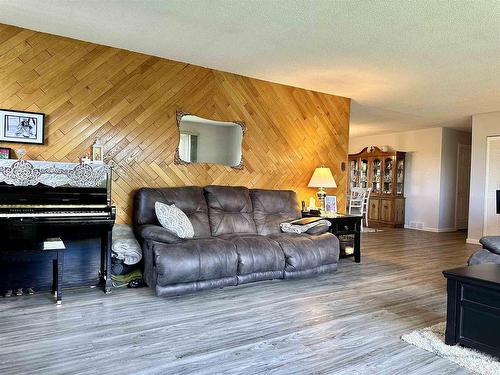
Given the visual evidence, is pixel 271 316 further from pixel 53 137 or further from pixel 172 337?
pixel 53 137

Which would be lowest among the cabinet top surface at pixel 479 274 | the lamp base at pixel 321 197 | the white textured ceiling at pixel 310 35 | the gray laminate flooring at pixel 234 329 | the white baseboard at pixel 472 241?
the gray laminate flooring at pixel 234 329

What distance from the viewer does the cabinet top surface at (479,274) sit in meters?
2.30

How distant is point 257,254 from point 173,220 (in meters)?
0.90

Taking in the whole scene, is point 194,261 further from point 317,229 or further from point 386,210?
point 386,210

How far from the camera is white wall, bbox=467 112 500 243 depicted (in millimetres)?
6996

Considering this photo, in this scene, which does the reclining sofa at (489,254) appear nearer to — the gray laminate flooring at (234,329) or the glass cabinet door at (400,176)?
the gray laminate flooring at (234,329)

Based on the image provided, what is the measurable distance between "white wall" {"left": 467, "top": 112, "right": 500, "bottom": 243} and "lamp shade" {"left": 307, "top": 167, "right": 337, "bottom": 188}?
3.54 metres

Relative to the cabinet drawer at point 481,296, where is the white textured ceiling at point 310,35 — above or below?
above

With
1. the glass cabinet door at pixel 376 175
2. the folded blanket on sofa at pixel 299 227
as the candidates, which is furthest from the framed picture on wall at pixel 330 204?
the glass cabinet door at pixel 376 175

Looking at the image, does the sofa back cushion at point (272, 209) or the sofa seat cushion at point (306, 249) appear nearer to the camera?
the sofa seat cushion at point (306, 249)

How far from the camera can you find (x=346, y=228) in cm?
505

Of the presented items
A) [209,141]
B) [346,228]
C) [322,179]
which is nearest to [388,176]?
[322,179]

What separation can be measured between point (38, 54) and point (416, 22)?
3.52 metres

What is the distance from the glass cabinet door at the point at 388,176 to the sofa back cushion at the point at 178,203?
6.35 metres
